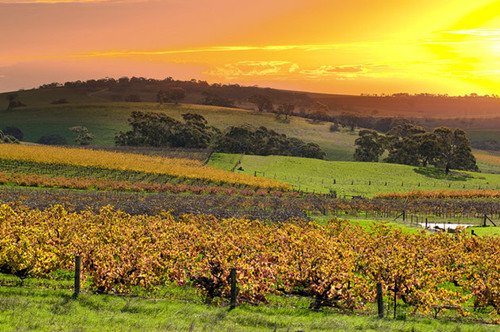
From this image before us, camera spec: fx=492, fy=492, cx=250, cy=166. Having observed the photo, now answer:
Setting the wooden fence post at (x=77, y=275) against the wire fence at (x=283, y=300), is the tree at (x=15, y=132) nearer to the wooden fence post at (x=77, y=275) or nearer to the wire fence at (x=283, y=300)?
the wire fence at (x=283, y=300)

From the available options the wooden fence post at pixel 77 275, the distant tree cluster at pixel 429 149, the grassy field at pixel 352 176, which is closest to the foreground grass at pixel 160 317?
the wooden fence post at pixel 77 275

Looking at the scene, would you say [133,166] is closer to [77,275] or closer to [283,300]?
[77,275]

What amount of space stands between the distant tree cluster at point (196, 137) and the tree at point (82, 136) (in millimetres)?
13211

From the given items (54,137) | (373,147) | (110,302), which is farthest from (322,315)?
(54,137)

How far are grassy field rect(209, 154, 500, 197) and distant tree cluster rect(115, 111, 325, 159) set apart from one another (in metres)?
17.5

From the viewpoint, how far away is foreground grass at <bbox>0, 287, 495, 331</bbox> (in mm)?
17828

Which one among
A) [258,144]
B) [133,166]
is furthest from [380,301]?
[258,144]

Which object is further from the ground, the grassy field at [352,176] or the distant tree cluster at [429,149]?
the distant tree cluster at [429,149]

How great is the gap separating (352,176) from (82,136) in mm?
92812

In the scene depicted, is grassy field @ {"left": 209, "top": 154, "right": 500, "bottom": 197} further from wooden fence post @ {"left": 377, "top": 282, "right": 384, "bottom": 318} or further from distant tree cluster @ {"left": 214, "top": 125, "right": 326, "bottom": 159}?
wooden fence post @ {"left": 377, "top": 282, "right": 384, "bottom": 318}

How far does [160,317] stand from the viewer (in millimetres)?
18703

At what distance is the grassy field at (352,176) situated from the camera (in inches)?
3821

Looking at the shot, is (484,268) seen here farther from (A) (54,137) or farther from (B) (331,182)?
→ (A) (54,137)

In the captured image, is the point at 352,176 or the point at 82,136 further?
the point at 82,136
